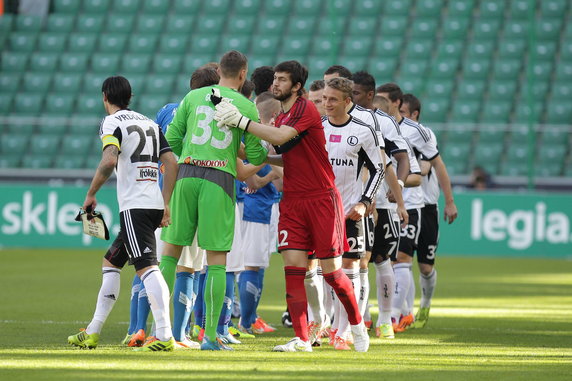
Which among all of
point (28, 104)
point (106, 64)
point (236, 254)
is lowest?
point (236, 254)

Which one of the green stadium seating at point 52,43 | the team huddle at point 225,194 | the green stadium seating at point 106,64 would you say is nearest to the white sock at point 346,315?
the team huddle at point 225,194

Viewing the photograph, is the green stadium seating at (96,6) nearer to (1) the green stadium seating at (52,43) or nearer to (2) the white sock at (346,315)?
(1) the green stadium seating at (52,43)

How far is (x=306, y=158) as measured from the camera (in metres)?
8.33

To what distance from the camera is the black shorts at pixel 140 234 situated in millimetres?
8125

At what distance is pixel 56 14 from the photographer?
30.5 metres

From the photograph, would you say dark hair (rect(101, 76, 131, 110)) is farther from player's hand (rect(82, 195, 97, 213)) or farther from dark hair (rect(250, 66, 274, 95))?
dark hair (rect(250, 66, 274, 95))

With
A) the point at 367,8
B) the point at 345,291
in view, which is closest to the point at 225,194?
the point at 345,291

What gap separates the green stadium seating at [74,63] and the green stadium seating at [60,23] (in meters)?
1.35

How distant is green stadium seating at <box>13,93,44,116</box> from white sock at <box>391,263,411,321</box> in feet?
→ 58.2

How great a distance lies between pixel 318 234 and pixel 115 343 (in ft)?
6.31

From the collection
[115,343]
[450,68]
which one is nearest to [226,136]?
[115,343]

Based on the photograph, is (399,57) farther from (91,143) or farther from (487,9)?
(91,143)

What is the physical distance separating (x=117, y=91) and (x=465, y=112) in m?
17.8

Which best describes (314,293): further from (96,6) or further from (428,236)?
(96,6)
